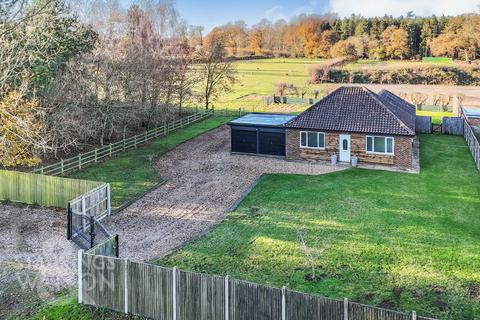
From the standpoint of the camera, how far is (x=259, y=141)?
101 feet

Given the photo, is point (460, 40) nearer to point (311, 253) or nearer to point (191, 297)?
point (311, 253)

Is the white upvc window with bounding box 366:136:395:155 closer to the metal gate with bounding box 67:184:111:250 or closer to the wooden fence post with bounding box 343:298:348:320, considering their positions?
the metal gate with bounding box 67:184:111:250

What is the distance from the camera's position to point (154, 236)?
18547 mm

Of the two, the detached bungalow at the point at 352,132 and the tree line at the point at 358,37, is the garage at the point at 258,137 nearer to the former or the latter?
the detached bungalow at the point at 352,132

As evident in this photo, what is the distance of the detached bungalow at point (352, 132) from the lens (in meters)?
27.3

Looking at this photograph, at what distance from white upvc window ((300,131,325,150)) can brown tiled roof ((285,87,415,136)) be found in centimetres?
49

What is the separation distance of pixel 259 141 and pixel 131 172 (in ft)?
27.4

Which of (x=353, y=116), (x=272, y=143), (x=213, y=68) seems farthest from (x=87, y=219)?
(x=213, y=68)

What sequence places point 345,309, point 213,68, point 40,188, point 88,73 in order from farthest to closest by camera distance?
point 213,68
point 88,73
point 40,188
point 345,309

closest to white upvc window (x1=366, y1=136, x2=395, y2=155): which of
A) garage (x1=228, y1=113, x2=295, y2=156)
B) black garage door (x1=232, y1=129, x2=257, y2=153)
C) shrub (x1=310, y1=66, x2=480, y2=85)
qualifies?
garage (x1=228, y1=113, x2=295, y2=156)

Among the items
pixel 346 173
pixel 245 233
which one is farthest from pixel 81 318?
pixel 346 173

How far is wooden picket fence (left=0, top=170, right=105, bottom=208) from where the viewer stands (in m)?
20.9

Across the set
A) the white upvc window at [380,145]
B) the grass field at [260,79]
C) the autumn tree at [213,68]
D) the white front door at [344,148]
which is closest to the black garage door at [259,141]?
the white front door at [344,148]

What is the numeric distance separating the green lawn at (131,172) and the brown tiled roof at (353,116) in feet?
29.3
